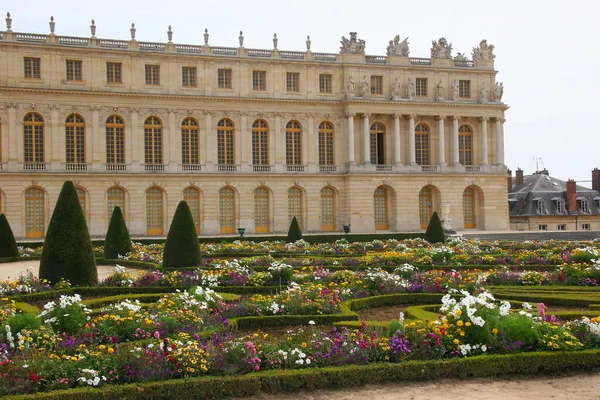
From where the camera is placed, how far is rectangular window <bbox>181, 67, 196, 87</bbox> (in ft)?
143

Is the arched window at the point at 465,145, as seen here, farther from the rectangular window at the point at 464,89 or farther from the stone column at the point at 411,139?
the stone column at the point at 411,139

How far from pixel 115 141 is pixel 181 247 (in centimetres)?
2413

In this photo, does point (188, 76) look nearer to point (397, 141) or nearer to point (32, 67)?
point (32, 67)

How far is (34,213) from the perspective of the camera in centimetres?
4066

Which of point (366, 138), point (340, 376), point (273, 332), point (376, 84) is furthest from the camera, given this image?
point (376, 84)

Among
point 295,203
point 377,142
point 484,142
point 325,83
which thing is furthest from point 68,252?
point 484,142

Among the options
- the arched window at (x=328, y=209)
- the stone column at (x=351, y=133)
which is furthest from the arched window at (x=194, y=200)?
the stone column at (x=351, y=133)

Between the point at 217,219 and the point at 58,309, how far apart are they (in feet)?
111

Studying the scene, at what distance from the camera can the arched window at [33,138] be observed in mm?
40562

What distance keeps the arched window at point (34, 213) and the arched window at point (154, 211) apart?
21.7 ft

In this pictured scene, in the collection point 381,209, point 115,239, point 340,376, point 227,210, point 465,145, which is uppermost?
point 465,145

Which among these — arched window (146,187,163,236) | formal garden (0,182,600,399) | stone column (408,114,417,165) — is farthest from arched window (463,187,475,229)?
formal garden (0,182,600,399)

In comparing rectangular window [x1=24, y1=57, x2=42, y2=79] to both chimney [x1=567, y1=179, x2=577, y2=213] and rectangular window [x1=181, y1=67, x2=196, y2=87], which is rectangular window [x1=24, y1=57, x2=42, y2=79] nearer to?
rectangular window [x1=181, y1=67, x2=196, y2=87]

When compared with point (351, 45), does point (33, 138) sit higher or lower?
lower
